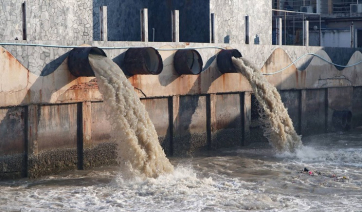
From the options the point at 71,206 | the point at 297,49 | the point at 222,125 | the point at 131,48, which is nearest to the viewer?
the point at 71,206

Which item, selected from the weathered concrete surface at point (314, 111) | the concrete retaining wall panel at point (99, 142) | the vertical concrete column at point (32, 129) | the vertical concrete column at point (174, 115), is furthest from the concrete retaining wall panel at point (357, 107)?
the vertical concrete column at point (32, 129)

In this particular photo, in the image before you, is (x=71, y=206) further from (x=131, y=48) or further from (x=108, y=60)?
(x=131, y=48)

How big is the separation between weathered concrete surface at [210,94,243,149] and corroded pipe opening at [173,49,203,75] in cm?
119

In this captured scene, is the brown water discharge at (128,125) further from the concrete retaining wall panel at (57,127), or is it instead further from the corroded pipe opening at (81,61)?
the concrete retaining wall panel at (57,127)

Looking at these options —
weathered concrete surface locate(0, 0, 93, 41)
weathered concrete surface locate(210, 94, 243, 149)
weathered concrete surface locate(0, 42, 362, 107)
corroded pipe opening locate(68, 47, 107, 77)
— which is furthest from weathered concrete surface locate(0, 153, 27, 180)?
weathered concrete surface locate(210, 94, 243, 149)

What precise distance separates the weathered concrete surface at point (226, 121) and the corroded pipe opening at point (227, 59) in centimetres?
77

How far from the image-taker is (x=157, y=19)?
19.5 m

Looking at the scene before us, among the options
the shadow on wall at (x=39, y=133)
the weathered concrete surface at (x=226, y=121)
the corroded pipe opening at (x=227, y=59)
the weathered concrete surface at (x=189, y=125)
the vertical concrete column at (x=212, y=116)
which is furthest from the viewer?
the weathered concrete surface at (x=226, y=121)

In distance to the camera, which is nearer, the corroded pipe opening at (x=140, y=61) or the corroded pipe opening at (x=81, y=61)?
the corroded pipe opening at (x=81, y=61)

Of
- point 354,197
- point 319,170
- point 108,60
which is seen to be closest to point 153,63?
point 108,60

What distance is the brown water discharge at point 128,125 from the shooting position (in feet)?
39.4

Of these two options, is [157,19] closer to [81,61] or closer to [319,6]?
[81,61]

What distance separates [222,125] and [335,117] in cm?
555

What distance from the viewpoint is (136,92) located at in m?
14.0
